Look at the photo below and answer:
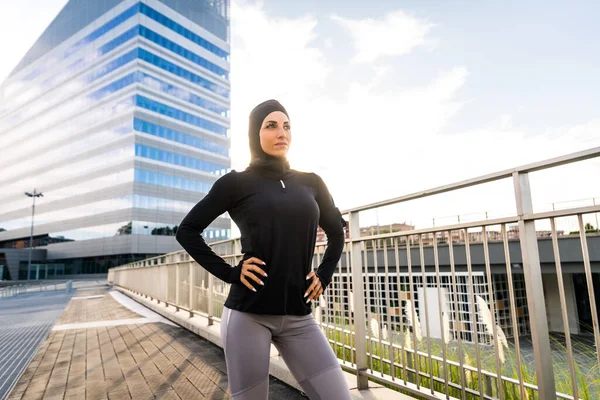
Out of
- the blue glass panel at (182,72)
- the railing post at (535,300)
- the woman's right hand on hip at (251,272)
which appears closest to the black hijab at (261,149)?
the woman's right hand on hip at (251,272)

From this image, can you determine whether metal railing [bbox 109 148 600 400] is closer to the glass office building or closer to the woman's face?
the woman's face

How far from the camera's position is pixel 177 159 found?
50.8 meters

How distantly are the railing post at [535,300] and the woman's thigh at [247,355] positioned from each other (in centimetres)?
132

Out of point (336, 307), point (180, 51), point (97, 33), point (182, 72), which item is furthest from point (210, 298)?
point (97, 33)

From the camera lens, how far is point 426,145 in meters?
9.22

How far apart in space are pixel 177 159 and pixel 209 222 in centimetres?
5202

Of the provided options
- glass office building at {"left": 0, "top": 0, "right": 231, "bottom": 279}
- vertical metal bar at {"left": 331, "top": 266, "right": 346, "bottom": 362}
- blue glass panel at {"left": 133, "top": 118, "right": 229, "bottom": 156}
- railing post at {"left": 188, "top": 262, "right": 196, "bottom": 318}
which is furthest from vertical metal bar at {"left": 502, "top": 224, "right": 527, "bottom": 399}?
blue glass panel at {"left": 133, "top": 118, "right": 229, "bottom": 156}

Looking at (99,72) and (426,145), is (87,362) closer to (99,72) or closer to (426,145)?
(426,145)

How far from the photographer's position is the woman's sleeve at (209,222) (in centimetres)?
167

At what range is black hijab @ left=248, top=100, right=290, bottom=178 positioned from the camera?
1757 mm

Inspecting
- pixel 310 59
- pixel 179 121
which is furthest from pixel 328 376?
pixel 179 121

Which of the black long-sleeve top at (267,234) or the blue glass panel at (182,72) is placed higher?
the blue glass panel at (182,72)

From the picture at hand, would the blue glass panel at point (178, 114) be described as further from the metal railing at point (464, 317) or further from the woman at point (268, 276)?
the woman at point (268, 276)

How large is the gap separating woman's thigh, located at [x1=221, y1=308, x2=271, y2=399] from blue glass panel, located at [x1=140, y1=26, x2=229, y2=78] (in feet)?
182
